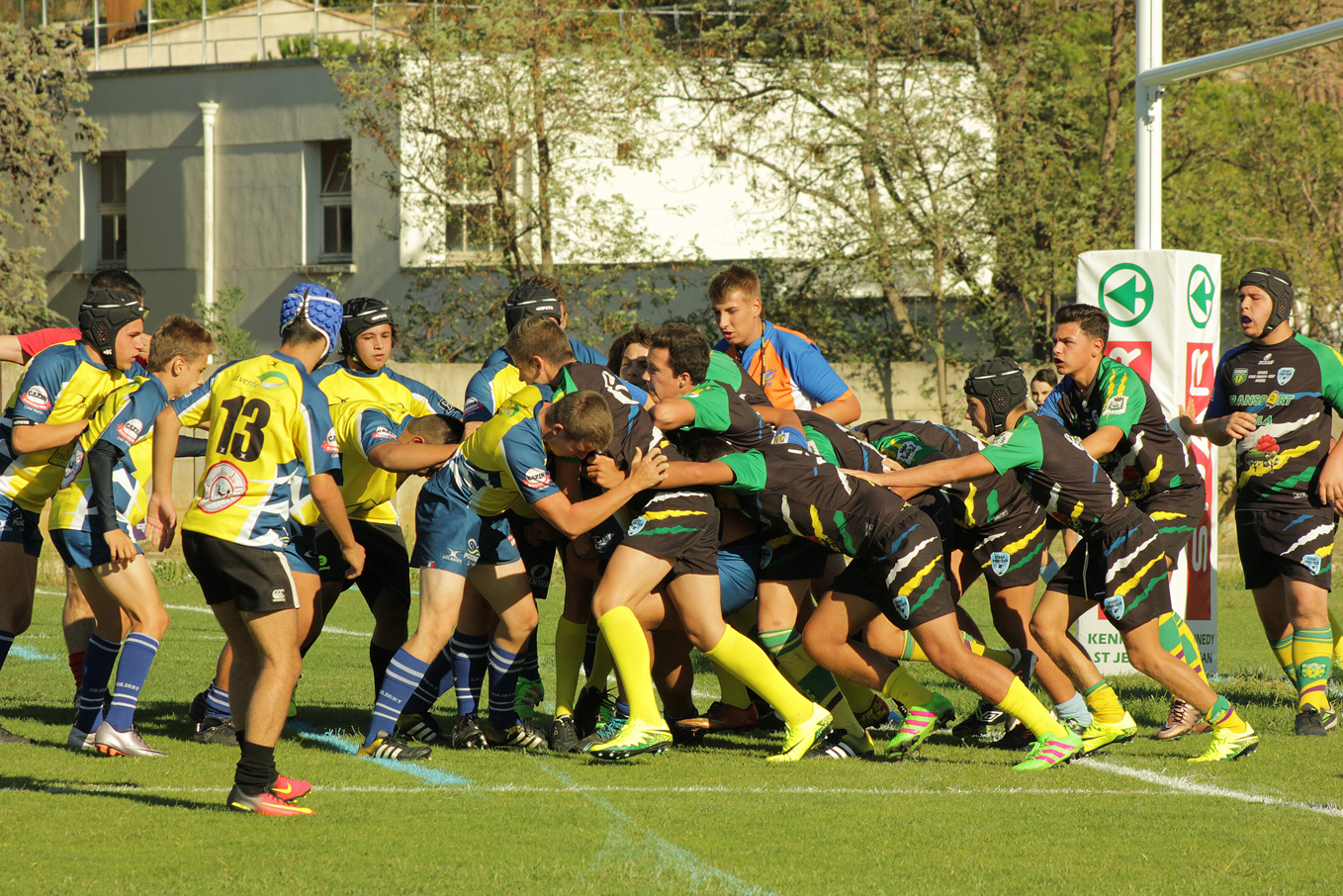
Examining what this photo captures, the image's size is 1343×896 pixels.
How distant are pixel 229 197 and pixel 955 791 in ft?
78.8

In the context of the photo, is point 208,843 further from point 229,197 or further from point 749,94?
point 229,197

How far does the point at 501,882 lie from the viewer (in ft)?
14.0

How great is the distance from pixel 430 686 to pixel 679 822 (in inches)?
86.3

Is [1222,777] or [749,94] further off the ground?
[749,94]

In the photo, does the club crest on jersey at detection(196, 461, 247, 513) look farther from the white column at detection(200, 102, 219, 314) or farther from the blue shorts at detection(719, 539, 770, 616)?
the white column at detection(200, 102, 219, 314)

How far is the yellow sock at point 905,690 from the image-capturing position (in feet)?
20.8

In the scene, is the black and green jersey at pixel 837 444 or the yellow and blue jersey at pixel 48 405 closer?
the yellow and blue jersey at pixel 48 405

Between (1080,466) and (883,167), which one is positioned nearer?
(1080,466)

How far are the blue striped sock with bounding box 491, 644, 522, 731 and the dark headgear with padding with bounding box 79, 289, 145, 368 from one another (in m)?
2.40

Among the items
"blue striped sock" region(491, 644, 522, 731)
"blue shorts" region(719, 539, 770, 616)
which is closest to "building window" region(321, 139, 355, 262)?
"blue striped sock" region(491, 644, 522, 731)

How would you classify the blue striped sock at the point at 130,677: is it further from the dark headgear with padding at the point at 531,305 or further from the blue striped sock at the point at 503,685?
the dark headgear with padding at the point at 531,305

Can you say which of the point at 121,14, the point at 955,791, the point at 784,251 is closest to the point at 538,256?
the point at 784,251

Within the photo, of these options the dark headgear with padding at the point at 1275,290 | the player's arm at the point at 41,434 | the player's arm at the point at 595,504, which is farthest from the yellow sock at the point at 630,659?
the dark headgear with padding at the point at 1275,290

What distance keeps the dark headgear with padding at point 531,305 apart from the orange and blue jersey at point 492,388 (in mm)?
328
